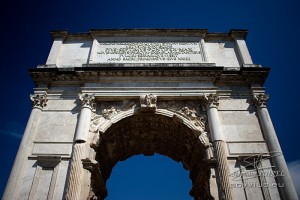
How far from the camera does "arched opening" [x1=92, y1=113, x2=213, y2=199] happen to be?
435 inches

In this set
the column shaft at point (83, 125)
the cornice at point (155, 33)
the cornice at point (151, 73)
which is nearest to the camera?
the column shaft at point (83, 125)

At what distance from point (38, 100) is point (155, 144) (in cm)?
605

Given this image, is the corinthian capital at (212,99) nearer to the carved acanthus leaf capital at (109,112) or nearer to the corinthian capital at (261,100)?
the corinthian capital at (261,100)

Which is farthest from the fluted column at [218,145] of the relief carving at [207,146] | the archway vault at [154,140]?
the archway vault at [154,140]

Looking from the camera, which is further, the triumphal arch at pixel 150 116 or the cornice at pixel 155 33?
the cornice at pixel 155 33

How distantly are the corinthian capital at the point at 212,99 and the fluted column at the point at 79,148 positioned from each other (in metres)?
4.91

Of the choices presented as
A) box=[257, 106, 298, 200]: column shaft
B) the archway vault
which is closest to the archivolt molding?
the archway vault

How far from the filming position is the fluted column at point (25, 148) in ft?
30.0

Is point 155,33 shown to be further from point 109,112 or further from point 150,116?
point 109,112

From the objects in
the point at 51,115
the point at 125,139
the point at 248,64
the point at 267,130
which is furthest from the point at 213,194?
the point at 51,115

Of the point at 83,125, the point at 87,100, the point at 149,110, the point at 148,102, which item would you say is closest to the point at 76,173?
the point at 83,125

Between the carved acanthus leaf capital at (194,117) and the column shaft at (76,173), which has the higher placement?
the carved acanthus leaf capital at (194,117)

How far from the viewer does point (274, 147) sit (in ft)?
32.7

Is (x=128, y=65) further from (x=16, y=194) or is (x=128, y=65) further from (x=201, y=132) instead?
(x=16, y=194)
